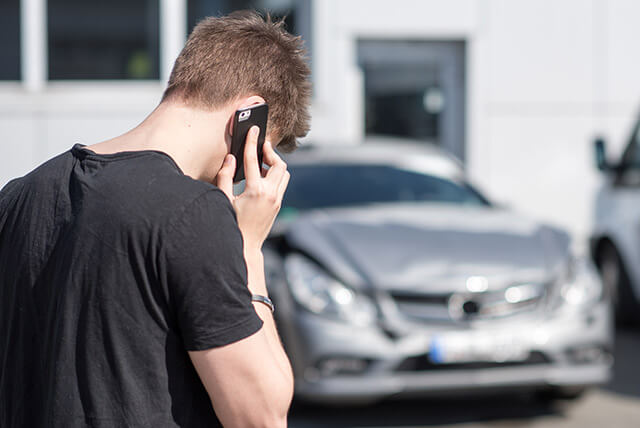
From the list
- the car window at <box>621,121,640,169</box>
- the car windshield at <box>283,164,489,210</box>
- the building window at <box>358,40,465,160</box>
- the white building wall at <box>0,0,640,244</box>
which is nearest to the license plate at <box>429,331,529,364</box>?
the car windshield at <box>283,164,489,210</box>

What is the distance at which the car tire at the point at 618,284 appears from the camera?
26.7ft

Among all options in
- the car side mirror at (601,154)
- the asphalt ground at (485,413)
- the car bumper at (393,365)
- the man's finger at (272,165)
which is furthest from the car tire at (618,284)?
the man's finger at (272,165)

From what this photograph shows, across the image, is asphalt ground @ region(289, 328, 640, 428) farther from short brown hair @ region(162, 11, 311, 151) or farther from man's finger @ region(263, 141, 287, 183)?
short brown hair @ region(162, 11, 311, 151)

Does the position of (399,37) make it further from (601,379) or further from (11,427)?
(11,427)

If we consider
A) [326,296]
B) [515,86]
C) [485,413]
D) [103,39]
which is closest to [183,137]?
[326,296]

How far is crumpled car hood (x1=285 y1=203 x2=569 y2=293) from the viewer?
4871mm

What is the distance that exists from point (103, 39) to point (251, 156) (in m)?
13.1

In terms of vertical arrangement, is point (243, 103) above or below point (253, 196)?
above

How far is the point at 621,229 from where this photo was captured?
8.18 m

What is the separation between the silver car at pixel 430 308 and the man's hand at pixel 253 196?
310 centimetres

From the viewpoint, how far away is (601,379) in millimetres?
5141

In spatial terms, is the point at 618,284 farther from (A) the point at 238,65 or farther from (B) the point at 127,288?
(B) the point at 127,288

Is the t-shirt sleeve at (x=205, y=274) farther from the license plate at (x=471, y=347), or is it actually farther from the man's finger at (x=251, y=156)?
the license plate at (x=471, y=347)

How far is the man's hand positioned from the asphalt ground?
11.6 ft
